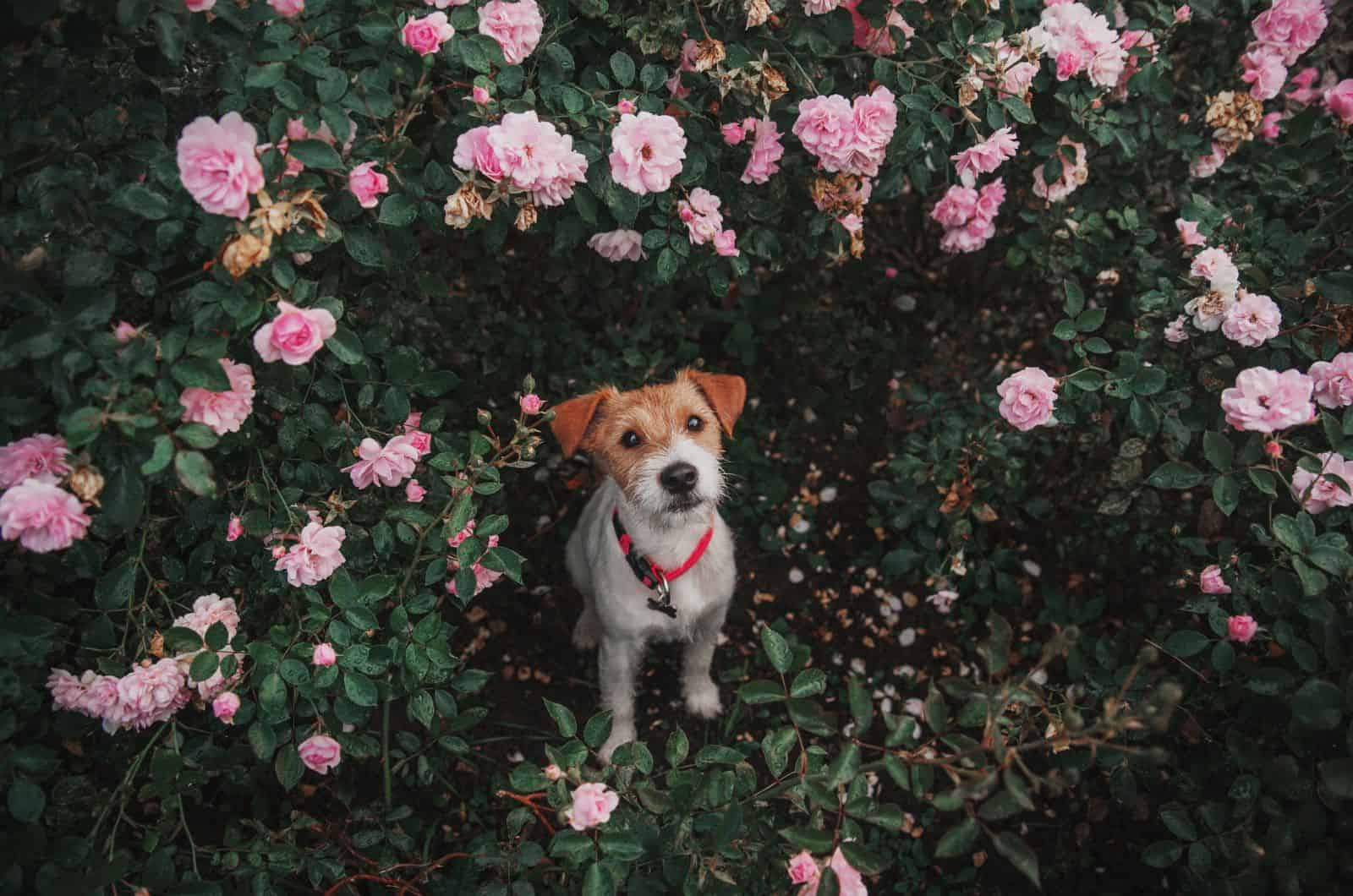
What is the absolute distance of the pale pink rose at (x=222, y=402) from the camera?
1560 millimetres

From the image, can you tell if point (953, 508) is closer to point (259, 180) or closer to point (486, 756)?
point (486, 756)

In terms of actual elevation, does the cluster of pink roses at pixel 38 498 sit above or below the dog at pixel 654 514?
above

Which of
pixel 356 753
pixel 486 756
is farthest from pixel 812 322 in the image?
pixel 356 753

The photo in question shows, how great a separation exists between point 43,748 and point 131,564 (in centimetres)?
41

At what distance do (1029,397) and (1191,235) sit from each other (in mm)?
741

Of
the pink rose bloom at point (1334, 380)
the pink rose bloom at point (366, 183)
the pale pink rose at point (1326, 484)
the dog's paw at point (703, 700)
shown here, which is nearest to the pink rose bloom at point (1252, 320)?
the pink rose bloom at point (1334, 380)

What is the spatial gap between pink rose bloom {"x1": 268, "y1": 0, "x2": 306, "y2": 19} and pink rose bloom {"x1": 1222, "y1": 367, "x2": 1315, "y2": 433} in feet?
7.40

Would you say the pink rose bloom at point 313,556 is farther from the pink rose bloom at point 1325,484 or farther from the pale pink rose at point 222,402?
the pink rose bloom at point 1325,484

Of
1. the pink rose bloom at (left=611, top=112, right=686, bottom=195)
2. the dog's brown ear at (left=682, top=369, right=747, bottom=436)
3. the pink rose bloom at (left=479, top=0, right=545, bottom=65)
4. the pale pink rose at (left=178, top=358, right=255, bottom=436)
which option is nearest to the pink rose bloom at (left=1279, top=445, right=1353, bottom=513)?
the dog's brown ear at (left=682, top=369, right=747, bottom=436)

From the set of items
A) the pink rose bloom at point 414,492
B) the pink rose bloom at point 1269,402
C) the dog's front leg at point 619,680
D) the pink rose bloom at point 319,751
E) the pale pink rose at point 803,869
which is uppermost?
the pink rose bloom at point 1269,402

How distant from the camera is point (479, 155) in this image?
1.73 metres

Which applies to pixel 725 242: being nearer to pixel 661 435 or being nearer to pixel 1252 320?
pixel 661 435

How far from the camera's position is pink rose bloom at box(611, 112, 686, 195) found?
5.89ft

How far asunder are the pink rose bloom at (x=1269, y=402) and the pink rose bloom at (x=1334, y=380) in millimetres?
56
